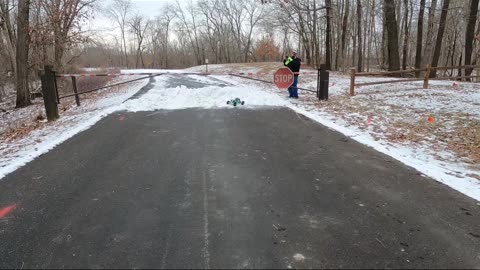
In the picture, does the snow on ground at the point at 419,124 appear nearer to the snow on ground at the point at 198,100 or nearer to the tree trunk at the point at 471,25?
the snow on ground at the point at 198,100

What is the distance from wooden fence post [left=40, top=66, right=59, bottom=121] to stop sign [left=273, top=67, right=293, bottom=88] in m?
7.70

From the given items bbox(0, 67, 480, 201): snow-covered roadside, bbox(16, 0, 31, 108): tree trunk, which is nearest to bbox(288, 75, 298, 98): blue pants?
bbox(0, 67, 480, 201): snow-covered roadside

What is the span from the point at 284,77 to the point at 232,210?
9791 mm

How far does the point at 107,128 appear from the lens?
8094mm

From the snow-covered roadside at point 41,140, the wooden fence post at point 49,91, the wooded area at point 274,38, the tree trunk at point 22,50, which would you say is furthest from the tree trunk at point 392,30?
the tree trunk at point 22,50

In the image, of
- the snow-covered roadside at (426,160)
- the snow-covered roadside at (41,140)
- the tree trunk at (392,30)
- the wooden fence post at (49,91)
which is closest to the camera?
the snow-covered roadside at (426,160)

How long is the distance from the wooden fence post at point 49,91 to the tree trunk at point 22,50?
7401mm

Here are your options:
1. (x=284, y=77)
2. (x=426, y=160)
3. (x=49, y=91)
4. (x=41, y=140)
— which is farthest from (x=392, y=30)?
(x=41, y=140)

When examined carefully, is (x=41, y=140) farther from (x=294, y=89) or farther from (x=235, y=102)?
(x=294, y=89)

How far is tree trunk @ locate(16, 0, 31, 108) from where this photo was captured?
1495 centimetres

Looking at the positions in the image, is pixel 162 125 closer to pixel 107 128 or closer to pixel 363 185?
pixel 107 128

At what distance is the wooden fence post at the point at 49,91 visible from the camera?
372 inches

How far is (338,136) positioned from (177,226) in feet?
15.1

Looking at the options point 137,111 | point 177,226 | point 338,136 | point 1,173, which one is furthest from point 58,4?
point 177,226
